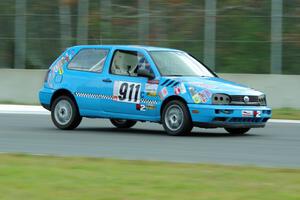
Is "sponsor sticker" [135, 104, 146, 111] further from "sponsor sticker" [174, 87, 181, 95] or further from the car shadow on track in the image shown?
"sponsor sticker" [174, 87, 181, 95]

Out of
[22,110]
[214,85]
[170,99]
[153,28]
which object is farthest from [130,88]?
[153,28]

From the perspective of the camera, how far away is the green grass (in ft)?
27.4

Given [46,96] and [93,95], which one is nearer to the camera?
[93,95]

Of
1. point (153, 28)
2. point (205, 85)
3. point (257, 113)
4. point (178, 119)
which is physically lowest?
point (178, 119)

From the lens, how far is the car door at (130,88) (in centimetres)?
1583

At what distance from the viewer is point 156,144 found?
14.2 meters

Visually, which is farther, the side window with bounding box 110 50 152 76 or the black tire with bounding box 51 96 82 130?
the black tire with bounding box 51 96 82 130

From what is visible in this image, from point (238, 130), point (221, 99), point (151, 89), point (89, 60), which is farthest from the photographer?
point (89, 60)

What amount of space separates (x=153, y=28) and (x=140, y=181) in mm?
17404

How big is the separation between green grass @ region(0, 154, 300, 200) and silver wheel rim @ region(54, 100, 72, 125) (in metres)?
5.78

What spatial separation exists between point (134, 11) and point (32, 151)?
1395cm

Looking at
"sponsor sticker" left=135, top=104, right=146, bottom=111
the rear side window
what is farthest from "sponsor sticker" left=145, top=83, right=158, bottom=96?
the rear side window

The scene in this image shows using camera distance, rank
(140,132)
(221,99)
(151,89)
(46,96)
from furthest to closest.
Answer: (46,96), (140,132), (151,89), (221,99)

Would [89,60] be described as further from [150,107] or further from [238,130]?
[238,130]
